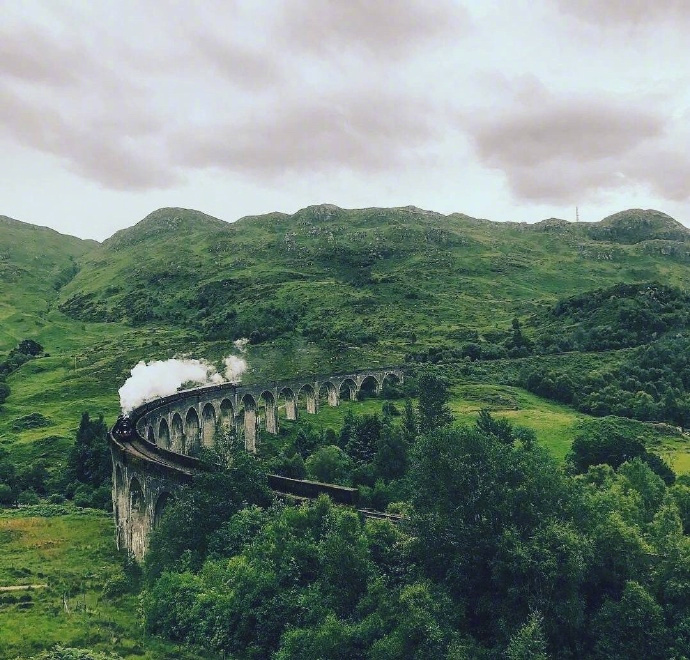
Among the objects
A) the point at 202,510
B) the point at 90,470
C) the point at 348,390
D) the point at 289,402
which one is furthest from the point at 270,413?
the point at 202,510

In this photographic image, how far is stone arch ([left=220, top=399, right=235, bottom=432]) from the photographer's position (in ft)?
282

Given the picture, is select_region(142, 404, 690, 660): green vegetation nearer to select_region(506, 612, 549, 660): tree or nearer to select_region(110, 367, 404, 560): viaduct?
select_region(506, 612, 549, 660): tree

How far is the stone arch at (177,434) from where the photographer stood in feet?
247

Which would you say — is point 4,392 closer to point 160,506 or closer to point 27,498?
point 27,498

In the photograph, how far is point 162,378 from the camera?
310 feet

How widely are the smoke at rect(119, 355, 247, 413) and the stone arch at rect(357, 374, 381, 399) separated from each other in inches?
1000

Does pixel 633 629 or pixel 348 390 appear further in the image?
pixel 348 390

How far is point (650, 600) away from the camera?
1041 inches

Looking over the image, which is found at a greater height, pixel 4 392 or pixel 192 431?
pixel 4 392

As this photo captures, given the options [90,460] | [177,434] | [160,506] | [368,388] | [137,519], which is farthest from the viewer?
[368,388]

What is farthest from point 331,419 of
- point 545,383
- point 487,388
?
point 545,383

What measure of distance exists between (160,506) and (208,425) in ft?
118

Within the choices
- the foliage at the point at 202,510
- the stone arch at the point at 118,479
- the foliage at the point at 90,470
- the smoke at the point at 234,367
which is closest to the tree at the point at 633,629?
the foliage at the point at 202,510

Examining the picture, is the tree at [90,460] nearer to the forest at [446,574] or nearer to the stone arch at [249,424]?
the stone arch at [249,424]
